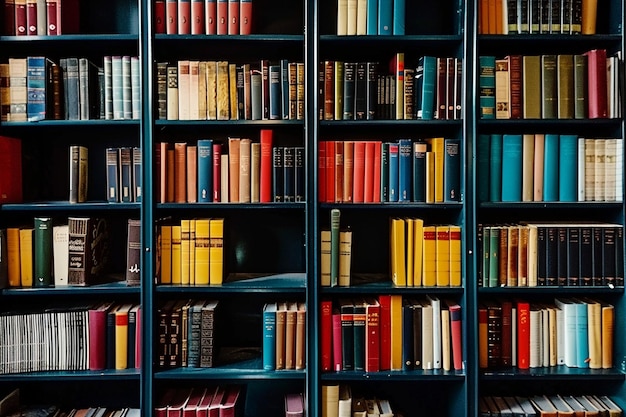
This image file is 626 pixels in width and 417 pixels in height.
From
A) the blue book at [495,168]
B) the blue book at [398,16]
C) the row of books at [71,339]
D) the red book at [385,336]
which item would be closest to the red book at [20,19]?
the row of books at [71,339]

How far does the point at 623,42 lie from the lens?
2.20 m

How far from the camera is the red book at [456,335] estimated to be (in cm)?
224

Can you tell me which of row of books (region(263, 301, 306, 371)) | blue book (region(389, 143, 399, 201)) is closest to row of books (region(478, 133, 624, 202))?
blue book (region(389, 143, 399, 201))

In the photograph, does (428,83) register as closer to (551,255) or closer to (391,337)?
(551,255)

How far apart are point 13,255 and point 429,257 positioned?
169 cm

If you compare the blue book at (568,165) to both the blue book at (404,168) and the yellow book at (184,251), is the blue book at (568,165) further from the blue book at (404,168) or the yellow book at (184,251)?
the yellow book at (184,251)

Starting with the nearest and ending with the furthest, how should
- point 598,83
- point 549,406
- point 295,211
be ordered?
1. point 598,83
2. point 549,406
3. point 295,211

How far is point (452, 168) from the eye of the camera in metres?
2.22

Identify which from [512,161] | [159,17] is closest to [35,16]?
[159,17]

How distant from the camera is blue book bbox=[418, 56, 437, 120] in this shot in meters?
2.21

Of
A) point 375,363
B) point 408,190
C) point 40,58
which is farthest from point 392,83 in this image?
point 40,58

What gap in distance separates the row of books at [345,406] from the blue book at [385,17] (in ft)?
4.75

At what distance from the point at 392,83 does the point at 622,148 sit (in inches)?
37.2

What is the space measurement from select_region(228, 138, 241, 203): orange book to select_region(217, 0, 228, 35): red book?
17.1 inches
